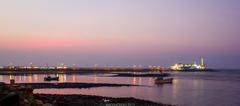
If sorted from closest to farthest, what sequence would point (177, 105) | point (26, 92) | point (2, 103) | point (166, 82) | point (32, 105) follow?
point (2, 103) → point (32, 105) → point (26, 92) → point (177, 105) → point (166, 82)

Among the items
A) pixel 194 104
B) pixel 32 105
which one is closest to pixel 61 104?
pixel 32 105

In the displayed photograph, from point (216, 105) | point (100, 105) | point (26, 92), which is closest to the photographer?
point (26, 92)

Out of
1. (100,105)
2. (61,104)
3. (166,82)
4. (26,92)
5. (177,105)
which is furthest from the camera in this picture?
(166,82)

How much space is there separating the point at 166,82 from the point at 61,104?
5971 cm

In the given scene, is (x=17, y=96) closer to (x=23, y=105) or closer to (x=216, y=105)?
(x=23, y=105)

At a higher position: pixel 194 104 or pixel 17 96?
pixel 17 96

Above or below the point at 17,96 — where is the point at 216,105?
below

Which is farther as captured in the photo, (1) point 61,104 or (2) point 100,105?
(2) point 100,105

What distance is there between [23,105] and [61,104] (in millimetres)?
9937

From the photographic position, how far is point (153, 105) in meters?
31.0

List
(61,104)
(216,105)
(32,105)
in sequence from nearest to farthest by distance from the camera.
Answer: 1. (32,105)
2. (61,104)
3. (216,105)

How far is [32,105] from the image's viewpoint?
57.2 feet

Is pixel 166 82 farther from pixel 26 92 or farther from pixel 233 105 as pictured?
pixel 26 92

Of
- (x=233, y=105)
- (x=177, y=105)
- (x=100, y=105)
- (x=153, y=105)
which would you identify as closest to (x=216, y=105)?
(x=233, y=105)
